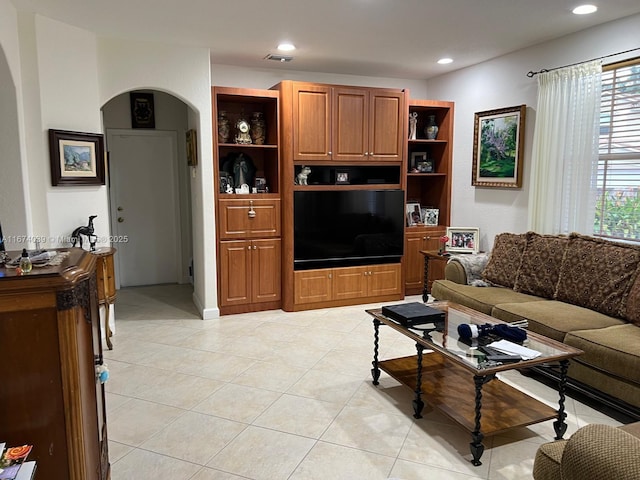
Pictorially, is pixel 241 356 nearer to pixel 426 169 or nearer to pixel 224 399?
pixel 224 399

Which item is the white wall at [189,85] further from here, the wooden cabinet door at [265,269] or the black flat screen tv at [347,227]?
the black flat screen tv at [347,227]

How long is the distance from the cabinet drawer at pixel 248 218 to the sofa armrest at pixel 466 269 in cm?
183

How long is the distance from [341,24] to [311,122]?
1.24 metres

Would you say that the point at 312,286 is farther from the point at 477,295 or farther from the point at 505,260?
the point at 505,260

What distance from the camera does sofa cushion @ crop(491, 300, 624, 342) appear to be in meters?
3.17

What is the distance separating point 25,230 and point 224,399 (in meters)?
2.04

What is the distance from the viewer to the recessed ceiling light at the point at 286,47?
4422 mm

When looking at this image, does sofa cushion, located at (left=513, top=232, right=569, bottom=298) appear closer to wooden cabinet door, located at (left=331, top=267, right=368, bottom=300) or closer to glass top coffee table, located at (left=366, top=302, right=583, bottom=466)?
glass top coffee table, located at (left=366, top=302, right=583, bottom=466)

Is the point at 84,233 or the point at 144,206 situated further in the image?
the point at 144,206

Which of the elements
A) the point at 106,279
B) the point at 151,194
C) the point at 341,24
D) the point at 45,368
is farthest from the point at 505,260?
the point at 151,194

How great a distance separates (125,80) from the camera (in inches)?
169

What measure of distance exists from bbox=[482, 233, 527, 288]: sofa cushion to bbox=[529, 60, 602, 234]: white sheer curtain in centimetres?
27

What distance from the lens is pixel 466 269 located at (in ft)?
14.9

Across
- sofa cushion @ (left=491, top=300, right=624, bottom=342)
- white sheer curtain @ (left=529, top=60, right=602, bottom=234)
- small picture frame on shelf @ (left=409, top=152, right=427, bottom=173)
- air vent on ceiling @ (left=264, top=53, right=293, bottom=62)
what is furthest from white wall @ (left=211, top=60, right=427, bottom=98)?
sofa cushion @ (left=491, top=300, right=624, bottom=342)
